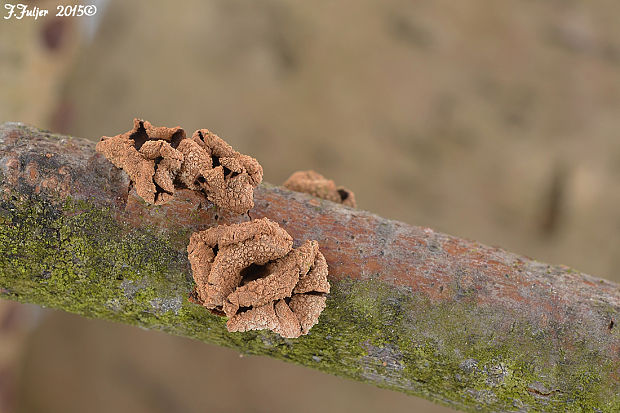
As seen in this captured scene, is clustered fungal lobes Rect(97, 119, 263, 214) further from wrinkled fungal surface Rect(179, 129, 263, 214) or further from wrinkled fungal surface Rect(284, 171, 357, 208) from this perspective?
wrinkled fungal surface Rect(284, 171, 357, 208)

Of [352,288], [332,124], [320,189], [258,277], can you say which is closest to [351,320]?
[352,288]

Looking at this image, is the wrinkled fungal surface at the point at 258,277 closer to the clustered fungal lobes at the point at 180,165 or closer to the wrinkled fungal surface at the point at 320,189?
the clustered fungal lobes at the point at 180,165

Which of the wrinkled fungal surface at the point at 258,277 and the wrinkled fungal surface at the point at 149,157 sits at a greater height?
the wrinkled fungal surface at the point at 149,157

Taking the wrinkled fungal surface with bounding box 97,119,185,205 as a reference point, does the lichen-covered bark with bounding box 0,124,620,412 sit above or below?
below

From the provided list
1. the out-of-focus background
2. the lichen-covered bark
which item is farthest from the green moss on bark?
the out-of-focus background

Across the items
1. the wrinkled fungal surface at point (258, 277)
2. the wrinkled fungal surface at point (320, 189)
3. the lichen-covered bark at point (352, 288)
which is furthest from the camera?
the wrinkled fungal surface at point (320, 189)

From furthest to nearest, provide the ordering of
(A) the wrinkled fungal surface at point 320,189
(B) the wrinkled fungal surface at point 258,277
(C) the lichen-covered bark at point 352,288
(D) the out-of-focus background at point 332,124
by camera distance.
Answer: (D) the out-of-focus background at point 332,124 → (A) the wrinkled fungal surface at point 320,189 → (C) the lichen-covered bark at point 352,288 → (B) the wrinkled fungal surface at point 258,277

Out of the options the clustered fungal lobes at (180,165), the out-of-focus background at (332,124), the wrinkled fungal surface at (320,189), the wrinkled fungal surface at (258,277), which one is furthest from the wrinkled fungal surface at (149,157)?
the out-of-focus background at (332,124)
